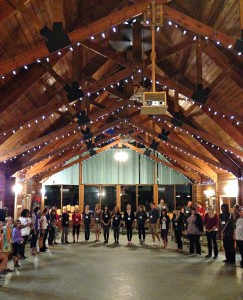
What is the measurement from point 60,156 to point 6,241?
9167mm

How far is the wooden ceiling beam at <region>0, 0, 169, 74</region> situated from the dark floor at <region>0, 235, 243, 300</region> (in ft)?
12.9

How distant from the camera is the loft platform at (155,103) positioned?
579 centimetres

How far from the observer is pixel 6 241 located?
7074 millimetres

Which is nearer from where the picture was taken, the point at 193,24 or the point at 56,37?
the point at 56,37

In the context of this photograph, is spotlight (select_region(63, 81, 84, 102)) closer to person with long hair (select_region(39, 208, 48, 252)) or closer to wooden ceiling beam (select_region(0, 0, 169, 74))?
wooden ceiling beam (select_region(0, 0, 169, 74))

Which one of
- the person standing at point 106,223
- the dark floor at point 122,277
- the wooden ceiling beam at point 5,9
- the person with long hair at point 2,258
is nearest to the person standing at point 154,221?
the person standing at point 106,223

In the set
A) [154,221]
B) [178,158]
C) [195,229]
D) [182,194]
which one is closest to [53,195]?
[182,194]

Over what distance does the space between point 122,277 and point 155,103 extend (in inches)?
140

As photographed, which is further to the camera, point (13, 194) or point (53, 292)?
point (13, 194)

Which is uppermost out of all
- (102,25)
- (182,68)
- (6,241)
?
(182,68)

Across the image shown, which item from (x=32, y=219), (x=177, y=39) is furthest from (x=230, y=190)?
(x=32, y=219)

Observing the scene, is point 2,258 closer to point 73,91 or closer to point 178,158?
point 73,91

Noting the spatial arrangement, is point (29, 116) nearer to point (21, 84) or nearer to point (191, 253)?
→ point (21, 84)

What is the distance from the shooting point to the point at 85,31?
19.6 feet
